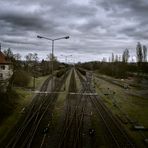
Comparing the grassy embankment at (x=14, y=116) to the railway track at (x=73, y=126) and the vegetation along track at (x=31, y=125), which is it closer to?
the vegetation along track at (x=31, y=125)

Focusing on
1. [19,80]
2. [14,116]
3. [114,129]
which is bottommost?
[114,129]

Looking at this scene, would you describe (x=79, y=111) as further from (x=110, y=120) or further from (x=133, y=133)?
(x=133, y=133)

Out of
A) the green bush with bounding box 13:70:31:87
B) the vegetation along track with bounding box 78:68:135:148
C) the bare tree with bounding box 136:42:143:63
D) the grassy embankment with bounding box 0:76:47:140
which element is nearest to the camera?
the vegetation along track with bounding box 78:68:135:148

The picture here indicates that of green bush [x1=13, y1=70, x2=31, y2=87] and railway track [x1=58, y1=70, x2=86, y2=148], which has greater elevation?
green bush [x1=13, y1=70, x2=31, y2=87]

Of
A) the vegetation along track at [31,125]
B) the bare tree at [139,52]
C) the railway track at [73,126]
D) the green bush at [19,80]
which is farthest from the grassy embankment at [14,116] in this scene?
the bare tree at [139,52]

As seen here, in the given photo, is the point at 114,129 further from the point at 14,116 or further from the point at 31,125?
the point at 14,116

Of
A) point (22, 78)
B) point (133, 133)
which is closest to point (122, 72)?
point (22, 78)

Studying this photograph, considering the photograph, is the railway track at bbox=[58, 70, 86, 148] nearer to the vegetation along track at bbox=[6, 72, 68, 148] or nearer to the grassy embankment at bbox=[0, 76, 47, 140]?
the vegetation along track at bbox=[6, 72, 68, 148]

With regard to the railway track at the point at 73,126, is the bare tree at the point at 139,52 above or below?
above

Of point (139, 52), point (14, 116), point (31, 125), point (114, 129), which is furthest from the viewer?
point (139, 52)

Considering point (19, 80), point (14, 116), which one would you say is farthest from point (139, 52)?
point (14, 116)

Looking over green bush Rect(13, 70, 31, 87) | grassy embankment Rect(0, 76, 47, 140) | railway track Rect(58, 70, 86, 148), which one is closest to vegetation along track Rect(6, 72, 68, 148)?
grassy embankment Rect(0, 76, 47, 140)

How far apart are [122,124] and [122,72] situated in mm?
80874

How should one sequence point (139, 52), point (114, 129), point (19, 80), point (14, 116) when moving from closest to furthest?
point (114, 129) < point (14, 116) < point (19, 80) < point (139, 52)
